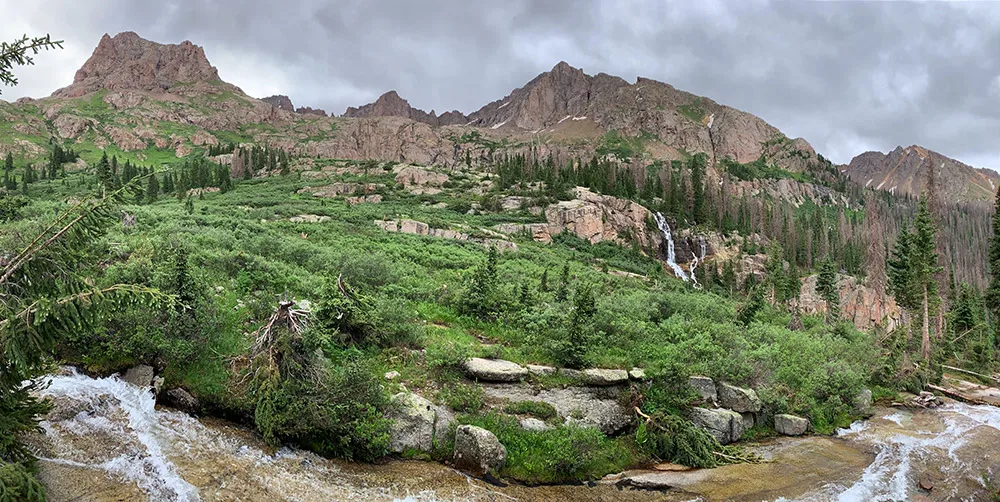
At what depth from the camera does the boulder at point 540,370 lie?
14266 millimetres

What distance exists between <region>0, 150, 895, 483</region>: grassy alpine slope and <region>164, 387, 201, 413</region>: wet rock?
17cm

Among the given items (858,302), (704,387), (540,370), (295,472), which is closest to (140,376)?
(295,472)

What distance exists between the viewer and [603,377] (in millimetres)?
14367

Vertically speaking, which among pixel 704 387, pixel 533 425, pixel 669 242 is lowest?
pixel 533 425

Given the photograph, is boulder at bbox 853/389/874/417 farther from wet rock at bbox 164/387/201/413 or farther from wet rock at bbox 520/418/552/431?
wet rock at bbox 164/387/201/413

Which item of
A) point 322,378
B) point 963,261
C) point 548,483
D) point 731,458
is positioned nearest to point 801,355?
point 731,458

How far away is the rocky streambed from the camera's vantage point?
8.65 metres

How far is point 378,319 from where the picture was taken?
14.6 meters

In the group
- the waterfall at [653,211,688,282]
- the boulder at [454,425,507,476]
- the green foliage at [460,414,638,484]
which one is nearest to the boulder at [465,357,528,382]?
the green foliage at [460,414,638,484]

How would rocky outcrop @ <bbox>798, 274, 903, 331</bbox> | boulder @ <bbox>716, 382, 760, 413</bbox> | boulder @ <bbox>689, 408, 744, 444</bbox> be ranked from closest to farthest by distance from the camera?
boulder @ <bbox>689, 408, 744, 444</bbox>
boulder @ <bbox>716, 382, 760, 413</bbox>
rocky outcrop @ <bbox>798, 274, 903, 331</bbox>

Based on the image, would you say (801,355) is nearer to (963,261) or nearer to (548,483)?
(548,483)

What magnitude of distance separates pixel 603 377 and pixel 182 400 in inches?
412

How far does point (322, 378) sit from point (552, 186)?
74.8 m

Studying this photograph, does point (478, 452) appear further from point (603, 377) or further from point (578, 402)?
point (603, 377)
